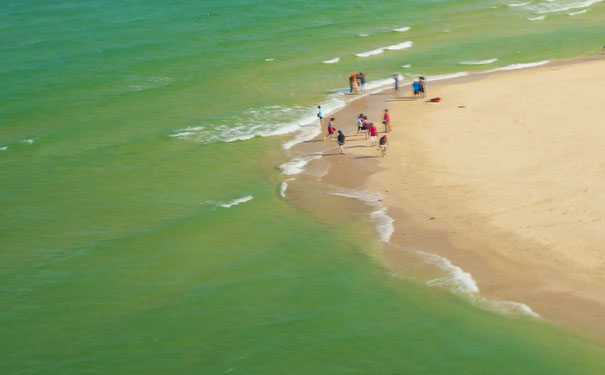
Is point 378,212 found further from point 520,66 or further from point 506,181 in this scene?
point 520,66

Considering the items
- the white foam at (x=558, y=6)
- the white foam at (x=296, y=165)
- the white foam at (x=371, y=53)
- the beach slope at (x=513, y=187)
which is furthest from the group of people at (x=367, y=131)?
the white foam at (x=558, y=6)

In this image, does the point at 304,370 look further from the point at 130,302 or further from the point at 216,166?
the point at 216,166

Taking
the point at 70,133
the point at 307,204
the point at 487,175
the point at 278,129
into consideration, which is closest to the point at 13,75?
the point at 70,133

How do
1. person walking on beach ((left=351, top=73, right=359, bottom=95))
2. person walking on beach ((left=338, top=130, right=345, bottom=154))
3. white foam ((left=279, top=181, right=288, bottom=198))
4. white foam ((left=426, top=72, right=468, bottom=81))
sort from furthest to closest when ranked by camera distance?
white foam ((left=426, top=72, right=468, bottom=81)) → person walking on beach ((left=351, top=73, right=359, bottom=95)) → person walking on beach ((left=338, top=130, right=345, bottom=154)) → white foam ((left=279, top=181, right=288, bottom=198))

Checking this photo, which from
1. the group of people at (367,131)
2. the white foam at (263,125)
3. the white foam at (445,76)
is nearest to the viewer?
the group of people at (367,131)

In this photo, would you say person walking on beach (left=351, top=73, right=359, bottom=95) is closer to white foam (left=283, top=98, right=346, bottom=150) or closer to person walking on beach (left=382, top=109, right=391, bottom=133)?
white foam (left=283, top=98, right=346, bottom=150)

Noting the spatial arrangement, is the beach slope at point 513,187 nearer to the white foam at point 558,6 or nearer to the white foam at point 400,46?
the white foam at point 400,46

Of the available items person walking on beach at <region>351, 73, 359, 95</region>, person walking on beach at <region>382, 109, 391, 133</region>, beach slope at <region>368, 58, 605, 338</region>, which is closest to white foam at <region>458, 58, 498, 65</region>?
beach slope at <region>368, 58, 605, 338</region>
